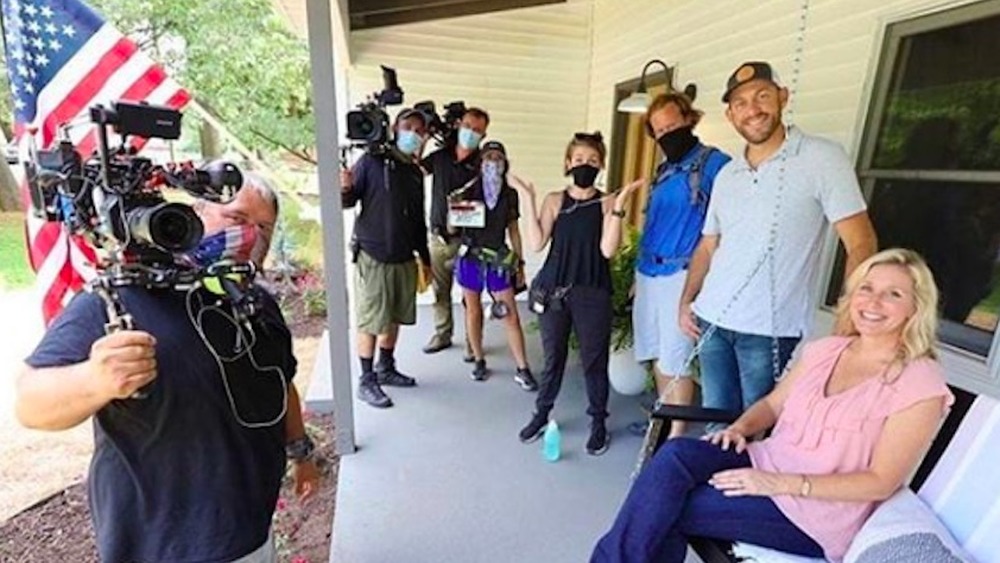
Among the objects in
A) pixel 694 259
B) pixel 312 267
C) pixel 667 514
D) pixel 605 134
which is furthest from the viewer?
pixel 312 267

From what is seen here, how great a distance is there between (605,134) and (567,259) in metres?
2.80

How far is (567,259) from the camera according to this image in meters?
2.48

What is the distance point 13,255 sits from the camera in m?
7.30

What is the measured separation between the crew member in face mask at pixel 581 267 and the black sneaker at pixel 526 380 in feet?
2.16

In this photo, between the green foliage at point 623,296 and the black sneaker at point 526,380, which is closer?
the green foliage at point 623,296

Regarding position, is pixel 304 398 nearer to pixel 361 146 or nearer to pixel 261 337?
pixel 361 146

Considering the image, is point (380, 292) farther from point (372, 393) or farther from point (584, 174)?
point (584, 174)

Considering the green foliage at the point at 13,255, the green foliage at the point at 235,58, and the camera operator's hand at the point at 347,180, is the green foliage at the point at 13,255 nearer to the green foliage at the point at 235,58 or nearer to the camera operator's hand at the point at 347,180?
the green foliage at the point at 235,58

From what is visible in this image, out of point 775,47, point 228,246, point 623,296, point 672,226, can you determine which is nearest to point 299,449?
point 228,246

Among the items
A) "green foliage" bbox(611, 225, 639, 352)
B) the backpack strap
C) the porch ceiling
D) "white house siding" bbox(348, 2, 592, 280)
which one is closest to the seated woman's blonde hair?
the backpack strap

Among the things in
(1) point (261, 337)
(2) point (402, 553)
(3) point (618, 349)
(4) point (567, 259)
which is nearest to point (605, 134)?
(3) point (618, 349)

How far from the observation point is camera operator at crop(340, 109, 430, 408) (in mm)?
2920

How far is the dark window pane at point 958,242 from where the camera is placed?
1.95m

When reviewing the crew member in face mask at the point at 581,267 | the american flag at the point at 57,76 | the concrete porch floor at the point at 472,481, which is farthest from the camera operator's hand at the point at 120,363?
the crew member in face mask at the point at 581,267
